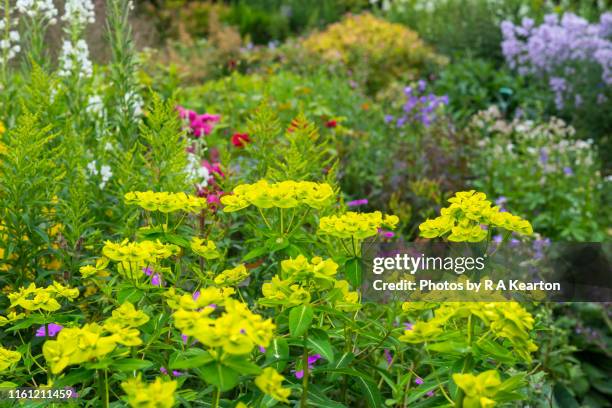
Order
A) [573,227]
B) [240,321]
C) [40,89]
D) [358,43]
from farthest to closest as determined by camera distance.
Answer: [358,43], [573,227], [40,89], [240,321]

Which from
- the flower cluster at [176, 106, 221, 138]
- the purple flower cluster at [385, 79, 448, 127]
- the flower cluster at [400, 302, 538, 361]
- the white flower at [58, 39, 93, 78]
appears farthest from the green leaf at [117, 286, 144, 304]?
the purple flower cluster at [385, 79, 448, 127]

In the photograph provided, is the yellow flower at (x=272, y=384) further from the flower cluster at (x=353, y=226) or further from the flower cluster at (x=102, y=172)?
the flower cluster at (x=102, y=172)

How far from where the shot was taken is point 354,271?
1.83m

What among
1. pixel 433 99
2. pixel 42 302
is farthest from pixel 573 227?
pixel 42 302

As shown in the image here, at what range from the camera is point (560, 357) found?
131 inches

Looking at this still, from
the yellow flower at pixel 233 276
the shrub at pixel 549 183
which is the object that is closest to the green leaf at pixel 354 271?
the yellow flower at pixel 233 276

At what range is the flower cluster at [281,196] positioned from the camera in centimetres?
180

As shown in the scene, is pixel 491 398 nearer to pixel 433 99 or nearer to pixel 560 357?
pixel 560 357

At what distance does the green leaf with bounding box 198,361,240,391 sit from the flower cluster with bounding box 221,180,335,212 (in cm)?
53

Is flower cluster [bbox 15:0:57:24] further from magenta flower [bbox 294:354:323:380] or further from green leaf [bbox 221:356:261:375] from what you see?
green leaf [bbox 221:356:261:375]

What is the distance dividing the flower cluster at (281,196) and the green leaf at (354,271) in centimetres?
16

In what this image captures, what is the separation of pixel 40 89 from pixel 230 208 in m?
1.44

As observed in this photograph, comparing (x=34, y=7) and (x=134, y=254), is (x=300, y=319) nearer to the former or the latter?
(x=134, y=254)

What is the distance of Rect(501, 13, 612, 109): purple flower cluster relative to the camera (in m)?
7.02
